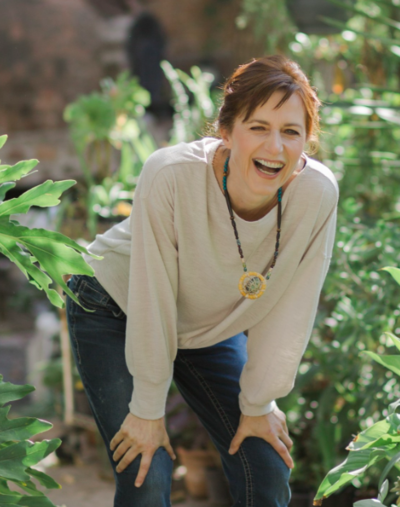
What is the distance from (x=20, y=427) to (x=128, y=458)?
264 mm

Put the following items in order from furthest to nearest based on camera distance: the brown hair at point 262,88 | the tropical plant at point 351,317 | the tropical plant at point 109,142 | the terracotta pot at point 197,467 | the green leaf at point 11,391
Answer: the tropical plant at point 109,142, the terracotta pot at point 197,467, the tropical plant at point 351,317, the brown hair at point 262,88, the green leaf at point 11,391

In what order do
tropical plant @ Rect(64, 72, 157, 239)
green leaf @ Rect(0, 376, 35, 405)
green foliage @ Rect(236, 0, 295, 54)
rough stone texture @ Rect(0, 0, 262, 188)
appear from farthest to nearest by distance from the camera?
1. rough stone texture @ Rect(0, 0, 262, 188)
2. green foliage @ Rect(236, 0, 295, 54)
3. tropical plant @ Rect(64, 72, 157, 239)
4. green leaf @ Rect(0, 376, 35, 405)

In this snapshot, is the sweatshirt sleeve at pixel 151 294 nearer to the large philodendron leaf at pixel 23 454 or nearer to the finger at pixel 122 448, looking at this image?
the finger at pixel 122 448

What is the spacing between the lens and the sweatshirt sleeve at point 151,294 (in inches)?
52.7

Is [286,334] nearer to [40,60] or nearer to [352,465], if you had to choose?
[352,465]

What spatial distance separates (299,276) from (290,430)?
1100 millimetres

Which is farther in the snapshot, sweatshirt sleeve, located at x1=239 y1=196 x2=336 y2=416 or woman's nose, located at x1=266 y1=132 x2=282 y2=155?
sweatshirt sleeve, located at x1=239 y1=196 x2=336 y2=416

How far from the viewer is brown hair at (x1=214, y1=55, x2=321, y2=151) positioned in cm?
129

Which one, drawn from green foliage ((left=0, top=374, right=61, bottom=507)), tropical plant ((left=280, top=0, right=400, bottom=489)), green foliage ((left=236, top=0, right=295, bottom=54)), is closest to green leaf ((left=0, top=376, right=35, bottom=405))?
green foliage ((left=0, top=374, right=61, bottom=507))

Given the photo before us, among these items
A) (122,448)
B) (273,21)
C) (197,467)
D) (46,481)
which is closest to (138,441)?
(122,448)

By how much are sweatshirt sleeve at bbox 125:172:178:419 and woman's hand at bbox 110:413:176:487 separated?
0.06ft

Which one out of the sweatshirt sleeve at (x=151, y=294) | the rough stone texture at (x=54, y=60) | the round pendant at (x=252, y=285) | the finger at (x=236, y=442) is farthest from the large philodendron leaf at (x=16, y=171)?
the rough stone texture at (x=54, y=60)

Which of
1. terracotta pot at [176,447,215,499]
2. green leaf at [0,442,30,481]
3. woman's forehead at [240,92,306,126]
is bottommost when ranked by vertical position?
terracotta pot at [176,447,215,499]

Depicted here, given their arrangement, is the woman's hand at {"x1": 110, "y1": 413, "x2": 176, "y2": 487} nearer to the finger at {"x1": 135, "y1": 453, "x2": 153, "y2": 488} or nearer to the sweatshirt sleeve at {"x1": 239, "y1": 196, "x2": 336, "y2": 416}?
the finger at {"x1": 135, "y1": 453, "x2": 153, "y2": 488}
